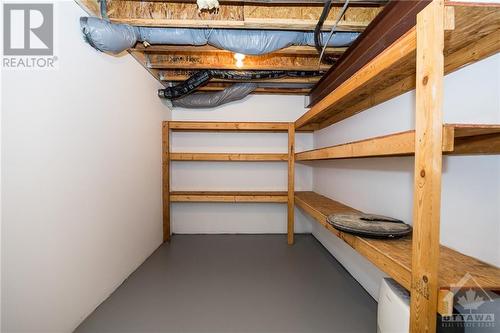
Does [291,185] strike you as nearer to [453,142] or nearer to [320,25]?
[320,25]

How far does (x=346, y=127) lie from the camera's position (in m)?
1.99

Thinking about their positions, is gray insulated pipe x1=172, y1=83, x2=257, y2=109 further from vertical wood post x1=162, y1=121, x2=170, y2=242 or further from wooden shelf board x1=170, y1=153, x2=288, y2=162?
wooden shelf board x1=170, y1=153, x2=288, y2=162

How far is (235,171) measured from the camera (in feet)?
9.37

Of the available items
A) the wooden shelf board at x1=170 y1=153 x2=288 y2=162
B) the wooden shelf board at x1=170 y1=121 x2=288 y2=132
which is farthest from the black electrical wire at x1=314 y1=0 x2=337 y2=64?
the wooden shelf board at x1=170 y1=153 x2=288 y2=162

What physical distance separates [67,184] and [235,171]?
1.87m

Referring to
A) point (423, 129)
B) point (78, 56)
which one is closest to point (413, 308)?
point (423, 129)

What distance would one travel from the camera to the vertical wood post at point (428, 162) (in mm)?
641

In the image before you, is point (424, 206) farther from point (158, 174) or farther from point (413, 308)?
point (158, 174)

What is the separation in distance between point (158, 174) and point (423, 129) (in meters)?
2.41

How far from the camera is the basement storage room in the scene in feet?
2.40

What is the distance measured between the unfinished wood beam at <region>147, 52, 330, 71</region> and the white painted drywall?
741 millimetres

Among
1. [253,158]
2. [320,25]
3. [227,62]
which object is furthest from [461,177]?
[227,62]

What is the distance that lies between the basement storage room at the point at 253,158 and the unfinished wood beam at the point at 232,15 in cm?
1

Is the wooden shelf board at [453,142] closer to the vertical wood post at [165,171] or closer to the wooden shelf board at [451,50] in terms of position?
the wooden shelf board at [451,50]
